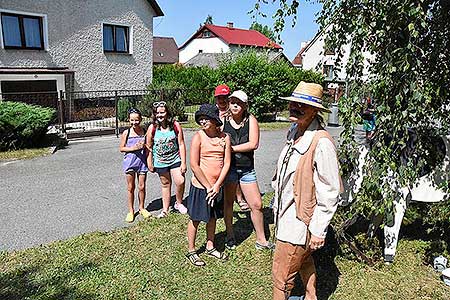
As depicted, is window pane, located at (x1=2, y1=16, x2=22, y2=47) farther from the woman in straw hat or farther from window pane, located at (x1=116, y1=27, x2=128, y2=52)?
the woman in straw hat

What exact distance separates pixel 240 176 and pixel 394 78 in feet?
6.21

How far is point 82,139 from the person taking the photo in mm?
12133

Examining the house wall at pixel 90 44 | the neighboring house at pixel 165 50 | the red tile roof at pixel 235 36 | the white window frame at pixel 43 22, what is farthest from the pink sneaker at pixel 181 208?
the neighboring house at pixel 165 50

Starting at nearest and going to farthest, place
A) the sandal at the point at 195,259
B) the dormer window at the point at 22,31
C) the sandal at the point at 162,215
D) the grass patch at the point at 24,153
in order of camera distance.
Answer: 1. the sandal at the point at 195,259
2. the sandal at the point at 162,215
3. the grass patch at the point at 24,153
4. the dormer window at the point at 22,31

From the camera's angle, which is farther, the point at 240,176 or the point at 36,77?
the point at 36,77

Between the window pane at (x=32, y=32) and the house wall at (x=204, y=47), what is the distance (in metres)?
31.1

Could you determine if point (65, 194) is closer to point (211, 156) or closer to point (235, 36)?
point (211, 156)

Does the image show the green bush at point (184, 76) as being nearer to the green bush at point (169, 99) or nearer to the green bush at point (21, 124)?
the green bush at point (169, 99)

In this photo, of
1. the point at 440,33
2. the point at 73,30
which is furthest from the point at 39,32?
the point at 440,33

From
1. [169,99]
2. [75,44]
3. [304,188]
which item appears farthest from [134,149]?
[75,44]

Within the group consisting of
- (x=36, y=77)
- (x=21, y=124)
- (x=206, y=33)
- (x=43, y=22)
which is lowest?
(x=21, y=124)

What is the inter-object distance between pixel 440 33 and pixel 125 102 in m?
12.8

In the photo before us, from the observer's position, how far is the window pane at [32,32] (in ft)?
47.9

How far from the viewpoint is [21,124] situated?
955cm
